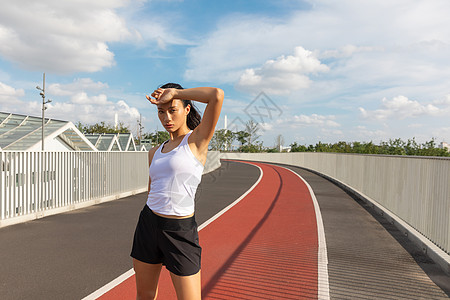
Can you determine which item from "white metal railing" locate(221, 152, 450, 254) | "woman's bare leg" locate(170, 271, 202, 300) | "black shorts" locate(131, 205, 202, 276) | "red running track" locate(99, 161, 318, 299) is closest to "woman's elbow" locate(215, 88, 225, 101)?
"black shorts" locate(131, 205, 202, 276)

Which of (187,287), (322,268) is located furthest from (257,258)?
(187,287)

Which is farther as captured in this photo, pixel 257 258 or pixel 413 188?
pixel 413 188

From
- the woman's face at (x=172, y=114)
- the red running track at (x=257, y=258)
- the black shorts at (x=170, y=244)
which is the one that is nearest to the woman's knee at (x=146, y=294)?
the black shorts at (x=170, y=244)

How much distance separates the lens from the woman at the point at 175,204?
2.08m

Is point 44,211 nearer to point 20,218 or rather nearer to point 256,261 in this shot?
point 20,218

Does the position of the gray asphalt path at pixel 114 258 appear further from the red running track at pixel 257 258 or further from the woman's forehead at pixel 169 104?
the woman's forehead at pixel 169 104

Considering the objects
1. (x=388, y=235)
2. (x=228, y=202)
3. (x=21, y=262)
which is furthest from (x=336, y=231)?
(x=21, y=262)

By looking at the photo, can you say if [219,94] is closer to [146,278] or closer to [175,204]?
[175,204]

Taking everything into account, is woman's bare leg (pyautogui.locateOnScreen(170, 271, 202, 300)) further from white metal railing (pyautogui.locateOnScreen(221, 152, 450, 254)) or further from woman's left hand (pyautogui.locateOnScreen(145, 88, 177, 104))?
white metal railing (pyautogui.locateOnScreen(221, 152, 450, 254))

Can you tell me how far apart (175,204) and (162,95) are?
0.68 m

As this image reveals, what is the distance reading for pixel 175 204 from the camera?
2.13 meters

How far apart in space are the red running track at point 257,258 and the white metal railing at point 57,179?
4.61 meters

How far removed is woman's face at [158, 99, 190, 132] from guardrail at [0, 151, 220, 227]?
7.17m

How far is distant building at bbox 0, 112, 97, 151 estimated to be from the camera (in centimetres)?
1906
